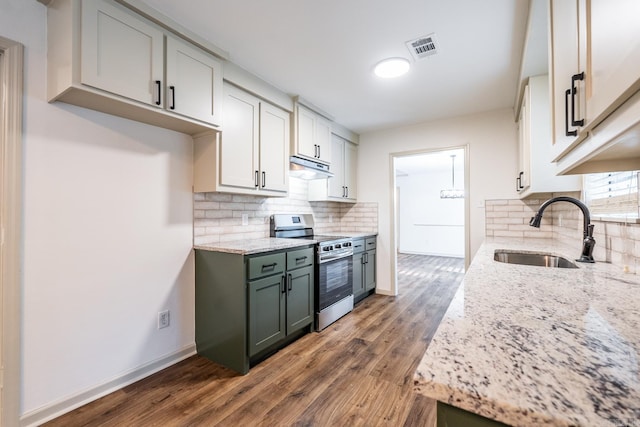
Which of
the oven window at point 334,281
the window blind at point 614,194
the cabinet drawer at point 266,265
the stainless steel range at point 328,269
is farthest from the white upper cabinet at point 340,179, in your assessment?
the window blind at point 614,194

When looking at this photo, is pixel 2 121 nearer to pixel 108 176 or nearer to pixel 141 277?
pixel 108 176

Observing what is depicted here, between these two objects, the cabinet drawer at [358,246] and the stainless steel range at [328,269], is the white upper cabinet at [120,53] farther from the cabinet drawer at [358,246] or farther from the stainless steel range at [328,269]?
the cabinet drawer at [358,246]

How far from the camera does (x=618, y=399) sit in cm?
41

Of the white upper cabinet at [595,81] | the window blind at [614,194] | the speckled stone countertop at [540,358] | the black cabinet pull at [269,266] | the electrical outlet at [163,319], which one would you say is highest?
the white upper cabinet at [595,81]

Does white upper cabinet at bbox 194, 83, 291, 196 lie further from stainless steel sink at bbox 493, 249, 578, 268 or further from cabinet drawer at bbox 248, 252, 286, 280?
stainless steel sink at bbox 493, 249, 578, 268

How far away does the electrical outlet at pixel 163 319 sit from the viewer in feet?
7.04

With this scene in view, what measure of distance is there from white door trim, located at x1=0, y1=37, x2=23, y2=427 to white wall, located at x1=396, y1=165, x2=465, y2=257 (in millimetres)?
7535

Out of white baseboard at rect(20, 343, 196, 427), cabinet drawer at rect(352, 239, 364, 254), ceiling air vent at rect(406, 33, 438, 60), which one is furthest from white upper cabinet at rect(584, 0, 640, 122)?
cabinet drawer at rect(352, 239, 364, 254)

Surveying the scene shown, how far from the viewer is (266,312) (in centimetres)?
223

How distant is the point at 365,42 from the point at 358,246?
2.32 m

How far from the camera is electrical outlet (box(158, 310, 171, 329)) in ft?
7.04

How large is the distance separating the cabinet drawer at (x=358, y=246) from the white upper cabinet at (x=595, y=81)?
2.57 meters

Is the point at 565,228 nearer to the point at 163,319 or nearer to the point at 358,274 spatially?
the point at 358,274

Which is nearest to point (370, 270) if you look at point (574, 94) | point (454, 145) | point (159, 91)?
point (454, 145)
